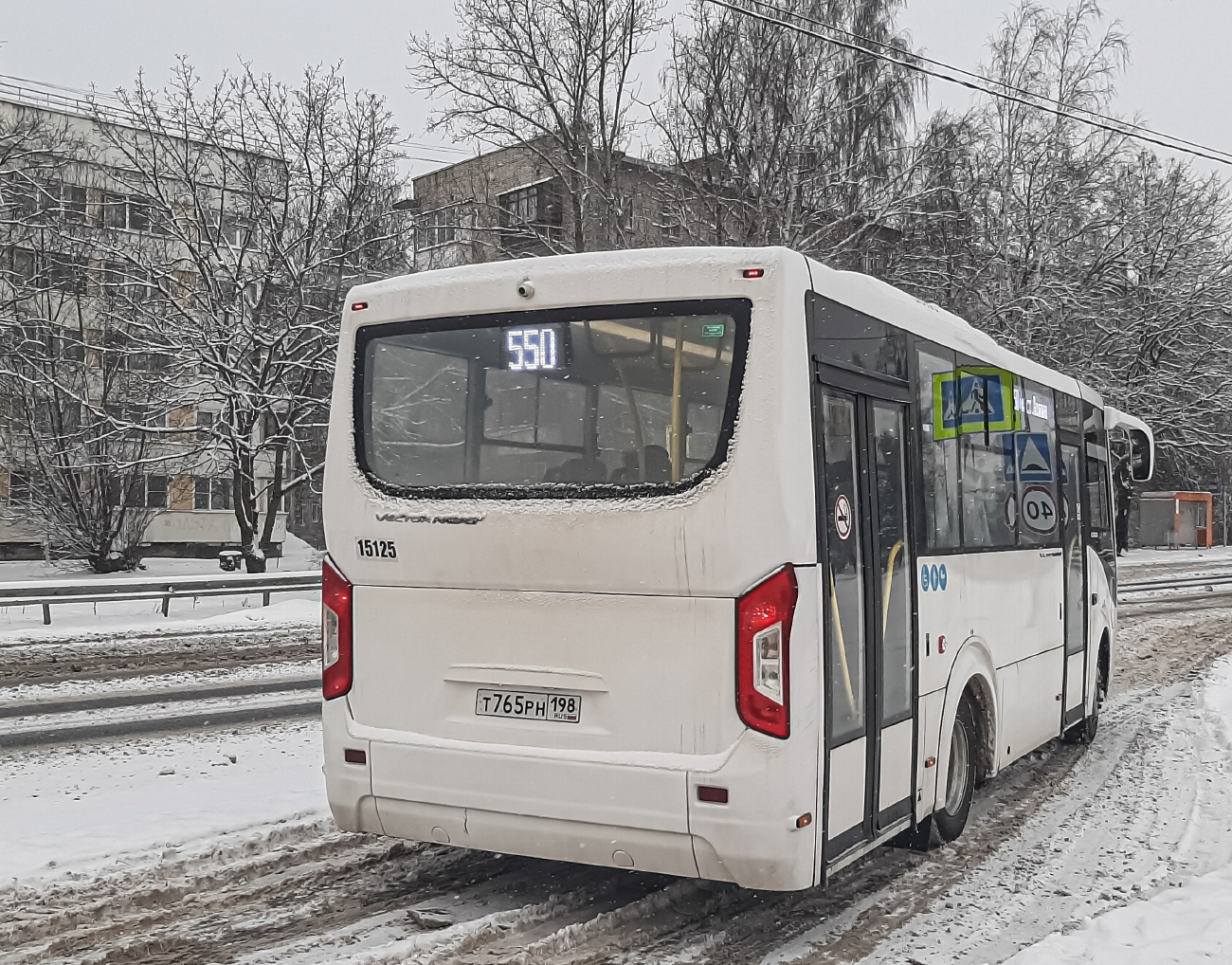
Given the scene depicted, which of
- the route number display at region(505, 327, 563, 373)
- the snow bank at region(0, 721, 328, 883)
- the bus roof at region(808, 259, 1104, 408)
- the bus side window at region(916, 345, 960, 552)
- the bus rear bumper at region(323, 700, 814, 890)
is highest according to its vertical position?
the bus roof at region(808, 259, 1104, 408)

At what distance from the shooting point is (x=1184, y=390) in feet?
131

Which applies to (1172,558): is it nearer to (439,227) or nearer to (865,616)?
(439,227)

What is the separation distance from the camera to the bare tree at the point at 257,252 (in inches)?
1095

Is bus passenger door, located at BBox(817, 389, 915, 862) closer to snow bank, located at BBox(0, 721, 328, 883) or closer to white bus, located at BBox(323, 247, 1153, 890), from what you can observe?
white bus, located at BBox(323, 247, 1153, 890)

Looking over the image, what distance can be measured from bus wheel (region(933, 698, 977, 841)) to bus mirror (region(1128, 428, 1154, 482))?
239 inches

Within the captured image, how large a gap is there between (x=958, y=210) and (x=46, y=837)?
28192mm

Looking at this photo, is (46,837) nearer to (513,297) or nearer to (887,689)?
(513,297)

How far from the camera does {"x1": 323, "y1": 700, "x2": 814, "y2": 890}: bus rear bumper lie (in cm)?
508

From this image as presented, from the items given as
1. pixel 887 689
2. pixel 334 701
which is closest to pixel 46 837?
pixel 334 701

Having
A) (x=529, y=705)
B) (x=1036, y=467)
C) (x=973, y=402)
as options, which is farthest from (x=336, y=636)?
(x=1036, y=467)

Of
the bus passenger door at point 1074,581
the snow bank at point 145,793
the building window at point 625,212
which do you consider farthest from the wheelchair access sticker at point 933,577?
the building window at point 625,212

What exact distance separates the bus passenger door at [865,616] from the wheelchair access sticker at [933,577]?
198 mm

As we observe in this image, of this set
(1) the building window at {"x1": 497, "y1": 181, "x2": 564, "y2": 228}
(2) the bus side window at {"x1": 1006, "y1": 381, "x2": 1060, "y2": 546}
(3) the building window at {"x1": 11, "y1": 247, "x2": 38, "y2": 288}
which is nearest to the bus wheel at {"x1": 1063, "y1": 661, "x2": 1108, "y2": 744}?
(2) the bus side window at {"x1": 1006, "y1": 381, "x2": 1060, "y2": 546}

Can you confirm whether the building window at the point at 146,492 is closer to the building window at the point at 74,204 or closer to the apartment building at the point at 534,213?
the building window at the point at 74,204
